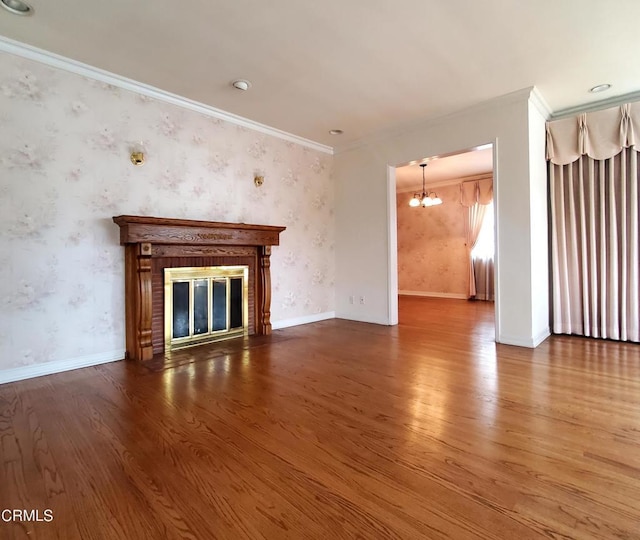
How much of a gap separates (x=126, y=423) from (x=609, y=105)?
17.7ft

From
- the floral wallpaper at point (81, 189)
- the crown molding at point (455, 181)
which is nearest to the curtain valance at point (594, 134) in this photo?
the crown molding at point (455, 181)

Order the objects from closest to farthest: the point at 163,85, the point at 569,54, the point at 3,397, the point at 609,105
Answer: the point at 3,397 < the point at 569,54 < the point at 163,85 < the point at 609,105

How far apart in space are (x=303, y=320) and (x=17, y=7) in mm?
4126

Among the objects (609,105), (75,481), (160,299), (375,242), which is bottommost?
(75,481)

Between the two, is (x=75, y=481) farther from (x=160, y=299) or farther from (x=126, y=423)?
(x=160, y=299)

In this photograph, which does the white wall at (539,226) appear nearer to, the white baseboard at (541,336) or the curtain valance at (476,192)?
the white baseboard at (541,336)

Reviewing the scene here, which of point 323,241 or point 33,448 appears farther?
point 323,241

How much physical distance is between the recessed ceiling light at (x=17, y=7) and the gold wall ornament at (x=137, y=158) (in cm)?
120

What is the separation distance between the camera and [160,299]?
356cm

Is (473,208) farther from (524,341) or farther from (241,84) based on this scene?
(241,84)

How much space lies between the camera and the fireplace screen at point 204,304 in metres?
3.64

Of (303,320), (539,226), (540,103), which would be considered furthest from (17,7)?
(539,226)

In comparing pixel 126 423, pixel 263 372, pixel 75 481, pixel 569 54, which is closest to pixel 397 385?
pixel 263 372

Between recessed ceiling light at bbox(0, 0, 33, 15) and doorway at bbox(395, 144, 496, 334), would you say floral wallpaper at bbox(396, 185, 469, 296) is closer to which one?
doorway at bbox(395, 144, 496, 334)
